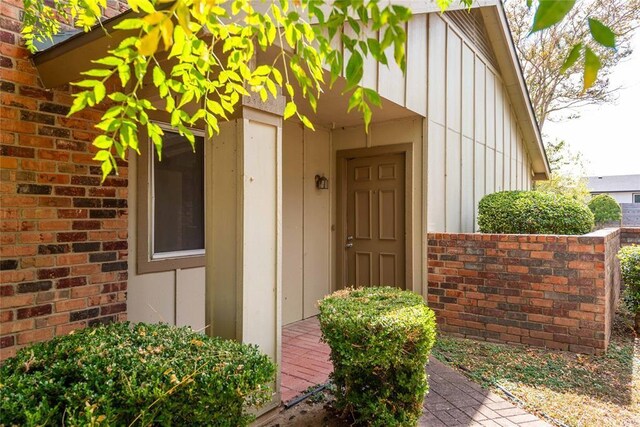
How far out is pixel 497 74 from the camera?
784 cm

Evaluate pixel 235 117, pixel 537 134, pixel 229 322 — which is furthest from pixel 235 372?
pixel 537 134

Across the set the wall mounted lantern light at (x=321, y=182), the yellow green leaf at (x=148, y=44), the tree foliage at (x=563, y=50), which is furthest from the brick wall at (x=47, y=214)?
the tree foliage at (x=563, y=50)

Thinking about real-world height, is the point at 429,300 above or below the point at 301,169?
below

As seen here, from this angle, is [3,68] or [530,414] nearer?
[3,68]

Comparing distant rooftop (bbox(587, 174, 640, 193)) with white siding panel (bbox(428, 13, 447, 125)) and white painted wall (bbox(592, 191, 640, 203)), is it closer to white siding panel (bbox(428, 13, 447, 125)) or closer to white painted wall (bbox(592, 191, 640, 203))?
white painted wall (bbox(592, 191, 640, 203))

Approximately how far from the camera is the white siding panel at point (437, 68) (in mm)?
5387

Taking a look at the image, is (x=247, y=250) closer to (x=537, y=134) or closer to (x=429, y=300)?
(x=429, y=300)

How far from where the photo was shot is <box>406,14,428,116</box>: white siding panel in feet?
16.2

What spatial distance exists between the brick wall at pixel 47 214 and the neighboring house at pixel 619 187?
110 feet

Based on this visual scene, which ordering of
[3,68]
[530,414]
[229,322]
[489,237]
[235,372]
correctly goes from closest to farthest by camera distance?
[235,372]
[3,68]
[229,322]
[530,414]
[489,237]

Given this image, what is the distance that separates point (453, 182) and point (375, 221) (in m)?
1.40

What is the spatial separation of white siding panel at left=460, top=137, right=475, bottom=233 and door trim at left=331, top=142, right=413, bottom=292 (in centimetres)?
142

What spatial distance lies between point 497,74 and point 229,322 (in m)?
7.49

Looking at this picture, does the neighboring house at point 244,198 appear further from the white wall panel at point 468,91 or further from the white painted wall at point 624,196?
the white painted wall at point 624,196
